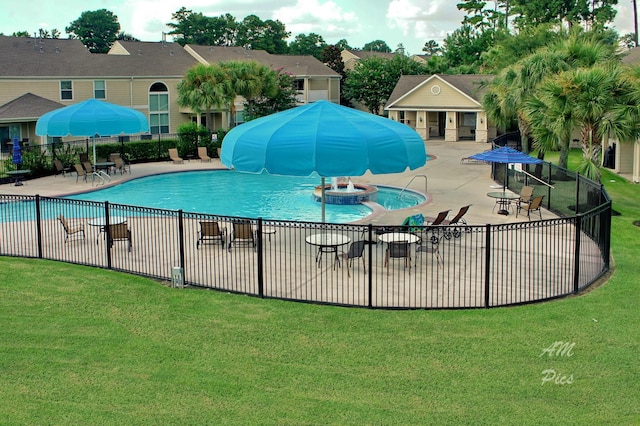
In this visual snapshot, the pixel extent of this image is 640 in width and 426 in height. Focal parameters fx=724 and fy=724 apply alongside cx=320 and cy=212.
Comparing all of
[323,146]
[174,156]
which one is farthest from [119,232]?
[174,156]

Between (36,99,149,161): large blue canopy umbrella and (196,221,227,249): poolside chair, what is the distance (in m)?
13.3

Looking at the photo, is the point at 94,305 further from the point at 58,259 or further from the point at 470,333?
the point at 470,333

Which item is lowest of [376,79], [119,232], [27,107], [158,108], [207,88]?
[119,232]

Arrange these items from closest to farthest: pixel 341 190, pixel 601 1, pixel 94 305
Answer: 1. pixel 94 305
2. pixel 341 190
3. pixel 601 1

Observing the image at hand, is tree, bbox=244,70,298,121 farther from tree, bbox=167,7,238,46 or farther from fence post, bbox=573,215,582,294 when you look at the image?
tree, bbox=167,7,238,46

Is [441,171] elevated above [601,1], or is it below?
below

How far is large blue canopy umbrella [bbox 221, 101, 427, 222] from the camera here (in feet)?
50.1

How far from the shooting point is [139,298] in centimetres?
1262

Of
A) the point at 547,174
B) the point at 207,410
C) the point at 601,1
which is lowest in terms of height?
the point at 207,410

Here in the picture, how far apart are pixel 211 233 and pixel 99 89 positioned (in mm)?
36931

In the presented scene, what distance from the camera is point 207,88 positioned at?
4444 cm

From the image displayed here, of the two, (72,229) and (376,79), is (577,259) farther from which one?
(376,79)

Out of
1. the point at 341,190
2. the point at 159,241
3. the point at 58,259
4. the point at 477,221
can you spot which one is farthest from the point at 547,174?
the point at 58,259

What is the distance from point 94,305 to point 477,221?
12.4 metres
